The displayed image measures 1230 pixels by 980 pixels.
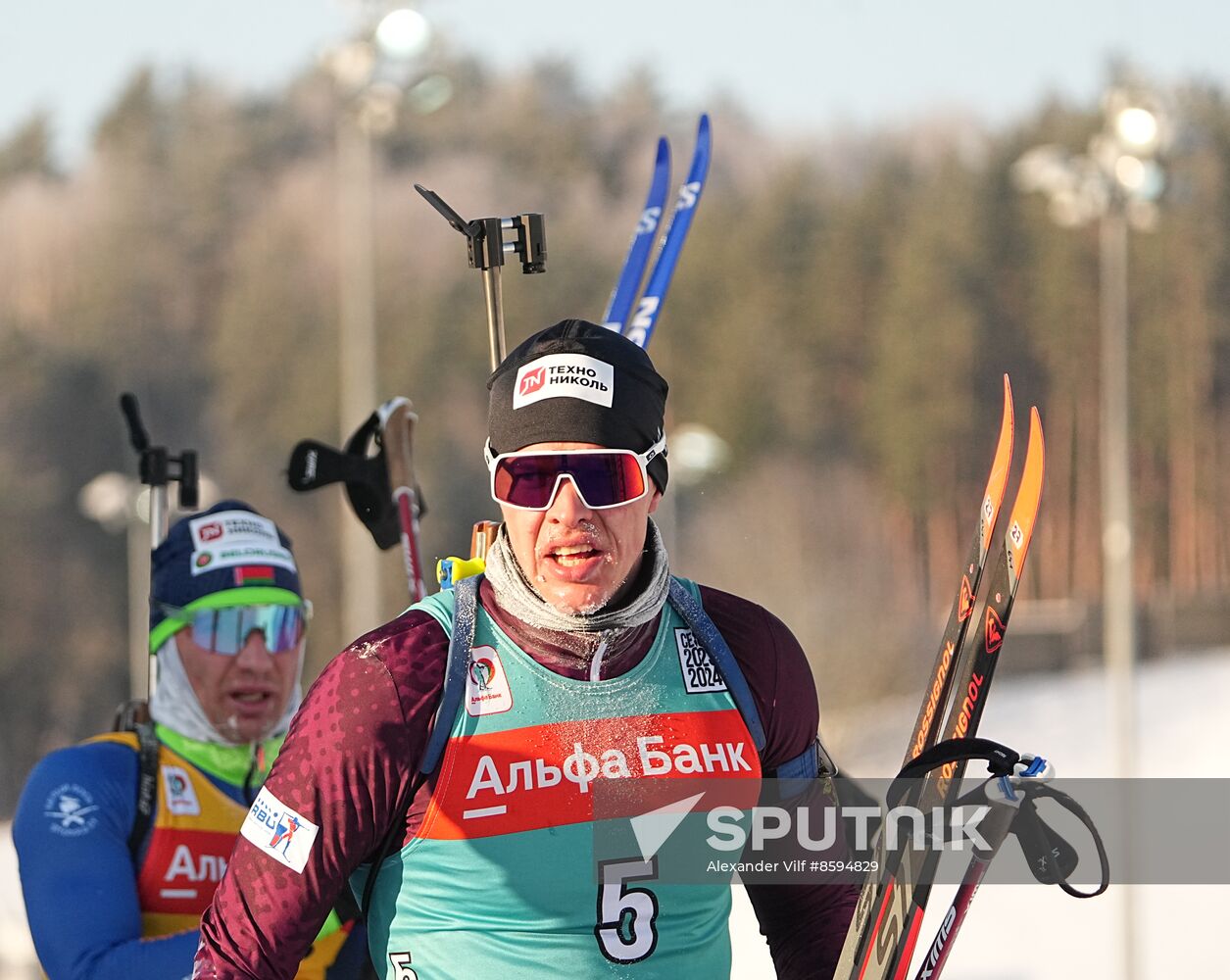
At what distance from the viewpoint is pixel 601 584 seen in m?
2.87

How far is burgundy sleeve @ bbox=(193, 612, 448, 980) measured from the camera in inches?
108

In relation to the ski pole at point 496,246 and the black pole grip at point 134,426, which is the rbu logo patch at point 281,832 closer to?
the ski pole at point 496,246

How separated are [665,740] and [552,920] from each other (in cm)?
34

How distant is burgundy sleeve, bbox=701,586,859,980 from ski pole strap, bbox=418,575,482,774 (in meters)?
0.46

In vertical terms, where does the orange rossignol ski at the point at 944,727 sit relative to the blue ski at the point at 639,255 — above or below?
below

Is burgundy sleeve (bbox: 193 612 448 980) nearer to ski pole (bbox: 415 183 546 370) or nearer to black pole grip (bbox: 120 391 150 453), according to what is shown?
ski pole (bbox: 415 183 546 370)

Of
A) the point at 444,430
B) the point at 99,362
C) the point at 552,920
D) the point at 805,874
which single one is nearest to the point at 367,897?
the point at 552,920

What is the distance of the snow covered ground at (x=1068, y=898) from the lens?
14805 mm

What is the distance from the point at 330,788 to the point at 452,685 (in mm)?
237

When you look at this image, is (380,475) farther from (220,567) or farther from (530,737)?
(530,737)

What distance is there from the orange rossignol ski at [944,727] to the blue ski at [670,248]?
1181mm

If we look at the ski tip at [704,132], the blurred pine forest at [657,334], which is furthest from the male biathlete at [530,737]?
the blurred pine forest at [657,334]

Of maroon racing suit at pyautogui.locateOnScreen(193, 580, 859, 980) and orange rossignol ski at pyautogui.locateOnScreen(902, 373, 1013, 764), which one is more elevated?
orange rossignol ski at pyautogui.locateOnScreen(902, 373, 1013, 764)

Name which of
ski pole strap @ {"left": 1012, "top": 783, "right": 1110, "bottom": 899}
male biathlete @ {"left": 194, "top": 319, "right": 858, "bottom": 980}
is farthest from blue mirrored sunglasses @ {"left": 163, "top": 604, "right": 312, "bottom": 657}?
ski pole strap @ {"left": 1012, "top": 783, "right": 1110, "bottom": 899}
